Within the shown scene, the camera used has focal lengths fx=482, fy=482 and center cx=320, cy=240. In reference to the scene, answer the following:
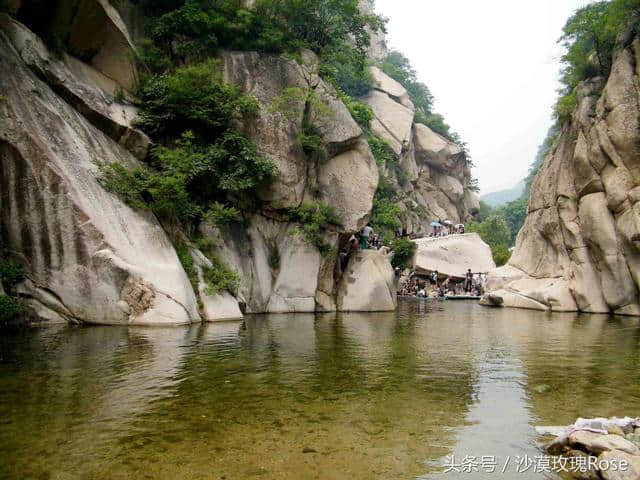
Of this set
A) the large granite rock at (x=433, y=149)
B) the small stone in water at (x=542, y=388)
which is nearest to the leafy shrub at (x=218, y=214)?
the small stone in water at (x=542, y=388)

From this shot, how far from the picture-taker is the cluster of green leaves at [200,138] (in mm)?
18219

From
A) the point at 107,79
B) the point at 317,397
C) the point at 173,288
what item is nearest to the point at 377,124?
the point at 107,79

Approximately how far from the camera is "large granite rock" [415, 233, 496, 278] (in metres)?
38.2

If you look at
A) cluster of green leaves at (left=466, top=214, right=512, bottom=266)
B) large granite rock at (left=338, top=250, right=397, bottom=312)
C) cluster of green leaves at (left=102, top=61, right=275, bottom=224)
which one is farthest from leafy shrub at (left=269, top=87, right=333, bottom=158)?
cluster of green leaves at (left=466, top=214, right=512, bottom=266)

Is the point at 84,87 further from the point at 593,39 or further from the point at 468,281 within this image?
the point at 468,281

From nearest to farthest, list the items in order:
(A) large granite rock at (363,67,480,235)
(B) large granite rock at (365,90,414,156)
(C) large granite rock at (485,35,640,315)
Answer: (C) large granite rock at (485,35,640,315), (B) large granite rock at (365,90,414,156), (A) large granite rock at (363,67,480,235)

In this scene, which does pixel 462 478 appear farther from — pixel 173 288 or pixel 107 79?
pixel 107 79

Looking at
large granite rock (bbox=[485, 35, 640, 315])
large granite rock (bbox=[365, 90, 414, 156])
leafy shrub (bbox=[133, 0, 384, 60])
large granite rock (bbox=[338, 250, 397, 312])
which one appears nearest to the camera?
large granite rock (bbox=[485, 35, 640, 315])

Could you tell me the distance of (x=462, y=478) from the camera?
4.20 m

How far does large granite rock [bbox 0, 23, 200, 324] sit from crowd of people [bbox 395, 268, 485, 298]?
24.8 m

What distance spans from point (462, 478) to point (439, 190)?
56.6 meters

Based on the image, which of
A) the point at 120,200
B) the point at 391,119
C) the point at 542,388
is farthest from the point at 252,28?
the point at 391,119

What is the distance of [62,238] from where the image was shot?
13.6m

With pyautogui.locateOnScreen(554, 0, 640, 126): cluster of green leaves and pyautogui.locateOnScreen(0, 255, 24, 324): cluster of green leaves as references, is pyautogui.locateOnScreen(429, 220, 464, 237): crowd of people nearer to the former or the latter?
pyautogui.locateOnScreen(554, 0, 640, 126): cluster of green leaves
